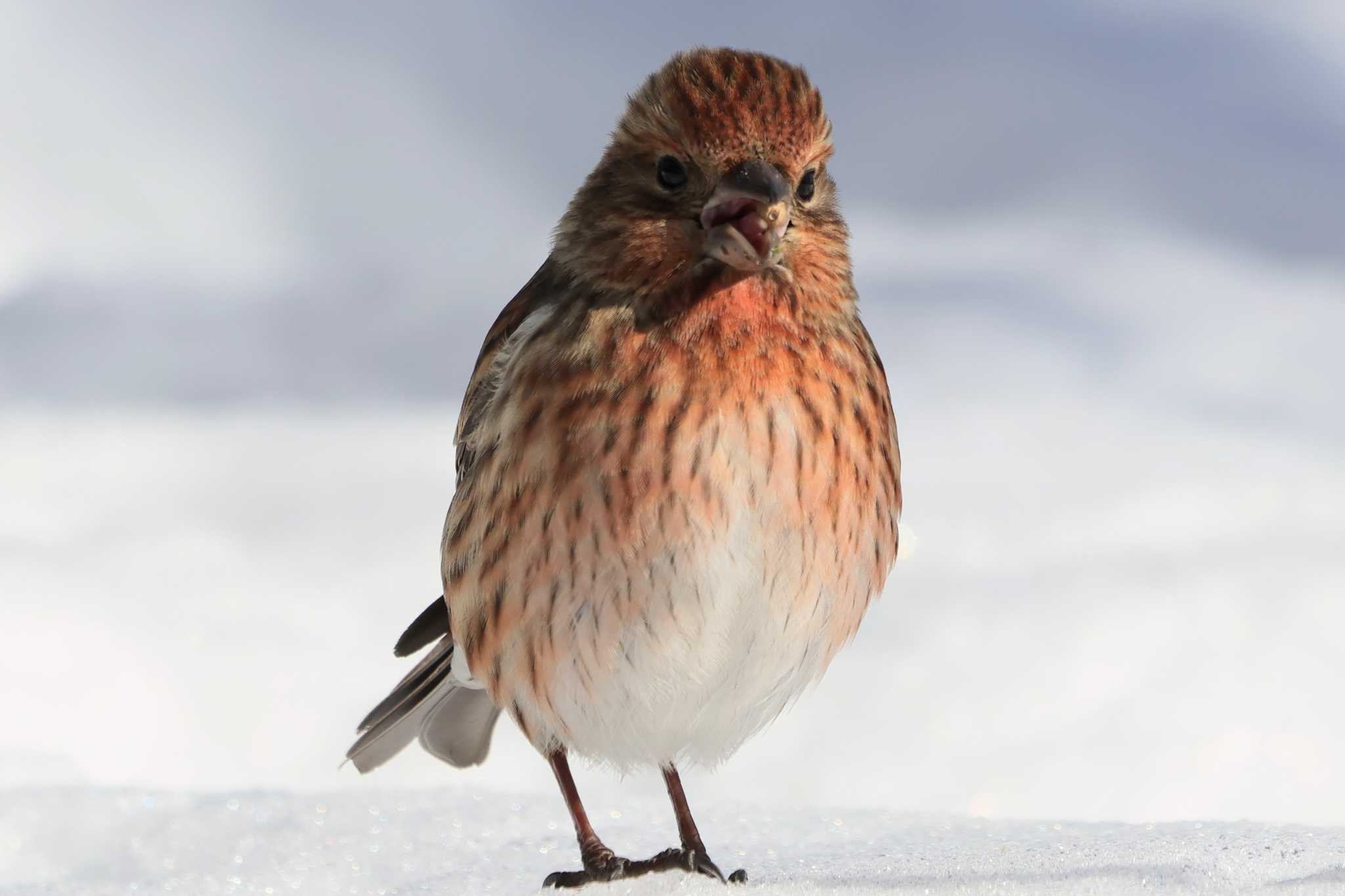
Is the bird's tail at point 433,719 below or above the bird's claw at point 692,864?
above

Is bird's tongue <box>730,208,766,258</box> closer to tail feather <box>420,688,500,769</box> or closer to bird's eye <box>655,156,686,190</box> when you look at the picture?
bird's eye <box>655,156,686,190</box>

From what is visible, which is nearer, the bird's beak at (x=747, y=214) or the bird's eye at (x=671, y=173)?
the bird's beak at (x=747, y=214)

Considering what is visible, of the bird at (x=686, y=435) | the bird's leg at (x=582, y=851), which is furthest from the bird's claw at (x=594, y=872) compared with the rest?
the bird at (x=686, y=435)

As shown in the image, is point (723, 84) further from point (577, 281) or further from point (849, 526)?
point (849, 526)

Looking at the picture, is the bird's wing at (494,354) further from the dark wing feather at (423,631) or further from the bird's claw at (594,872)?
the bird's claw at (594,872)

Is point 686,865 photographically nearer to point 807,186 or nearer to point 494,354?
point 494,354

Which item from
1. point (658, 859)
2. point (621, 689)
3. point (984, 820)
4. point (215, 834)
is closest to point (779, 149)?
point (621, 689)

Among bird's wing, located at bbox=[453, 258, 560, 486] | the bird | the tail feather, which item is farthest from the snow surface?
bird's wing, located at bbox=[453, 258, 560, 486]
